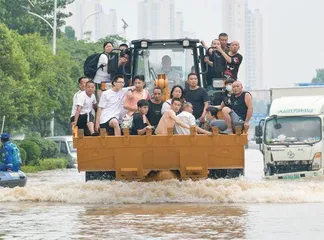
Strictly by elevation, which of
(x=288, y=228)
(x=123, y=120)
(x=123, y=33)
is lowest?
(x=288, y=228)

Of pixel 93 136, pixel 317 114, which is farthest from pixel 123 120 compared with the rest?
pixel 317 114

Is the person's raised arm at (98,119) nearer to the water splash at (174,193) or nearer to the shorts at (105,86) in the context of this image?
the shorts at (105,86)

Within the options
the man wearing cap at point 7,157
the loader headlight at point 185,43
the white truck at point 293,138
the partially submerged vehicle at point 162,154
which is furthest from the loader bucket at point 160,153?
the white truck at point 293,138

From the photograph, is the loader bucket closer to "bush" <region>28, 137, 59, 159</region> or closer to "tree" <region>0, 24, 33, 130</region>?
"tree" <region>0, 24, 33, 130</region>

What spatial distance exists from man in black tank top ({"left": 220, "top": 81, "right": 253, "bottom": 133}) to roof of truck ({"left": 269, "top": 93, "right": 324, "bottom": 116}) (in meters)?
14.9

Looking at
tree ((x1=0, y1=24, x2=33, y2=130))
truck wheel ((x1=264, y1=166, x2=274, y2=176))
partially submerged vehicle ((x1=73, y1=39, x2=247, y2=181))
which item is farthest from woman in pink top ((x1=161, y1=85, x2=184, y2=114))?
tree ((x1=0, y1=24, x2=33, y2=130))

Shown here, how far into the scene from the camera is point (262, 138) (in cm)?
3969

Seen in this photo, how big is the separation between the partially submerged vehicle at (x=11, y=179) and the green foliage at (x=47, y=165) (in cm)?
1969

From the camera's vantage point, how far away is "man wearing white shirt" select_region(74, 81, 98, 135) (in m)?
25.1

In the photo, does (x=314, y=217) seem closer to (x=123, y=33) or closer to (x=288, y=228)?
(x=288, y=228)

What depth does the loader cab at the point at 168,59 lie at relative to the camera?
2695 cm

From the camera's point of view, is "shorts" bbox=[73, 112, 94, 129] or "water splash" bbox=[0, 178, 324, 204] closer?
"water splash" bbox=[0, 178, 324, 204]

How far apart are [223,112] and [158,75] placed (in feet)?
8.69

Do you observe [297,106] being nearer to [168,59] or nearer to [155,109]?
[168,59]
